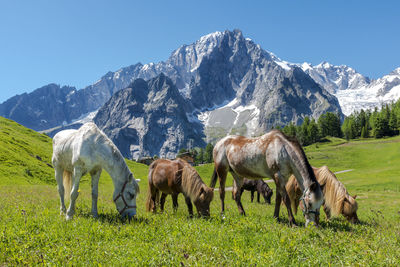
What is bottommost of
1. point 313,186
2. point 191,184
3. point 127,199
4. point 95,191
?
point 127,199

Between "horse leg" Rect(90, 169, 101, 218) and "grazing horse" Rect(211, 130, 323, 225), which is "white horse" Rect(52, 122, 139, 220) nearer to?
"horse leg" Rect(90, 169, 101, 218)

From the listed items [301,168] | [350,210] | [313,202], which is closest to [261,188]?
[350,210]

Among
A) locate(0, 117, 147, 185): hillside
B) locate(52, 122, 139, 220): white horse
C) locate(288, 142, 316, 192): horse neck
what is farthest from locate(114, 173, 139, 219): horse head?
locate(0, 117, 147, 185): hillside

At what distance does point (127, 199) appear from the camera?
9.41m

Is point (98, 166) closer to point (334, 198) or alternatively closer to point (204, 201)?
point (204, 201)

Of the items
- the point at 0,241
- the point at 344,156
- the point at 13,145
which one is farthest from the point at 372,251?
the point at 344,156

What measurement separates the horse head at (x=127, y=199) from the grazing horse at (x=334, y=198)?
747 cm

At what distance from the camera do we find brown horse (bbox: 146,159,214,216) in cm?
1000

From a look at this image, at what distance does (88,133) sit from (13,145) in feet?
126

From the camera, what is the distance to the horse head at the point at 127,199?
9281 millimetres

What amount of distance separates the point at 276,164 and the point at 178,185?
4162 millimetres

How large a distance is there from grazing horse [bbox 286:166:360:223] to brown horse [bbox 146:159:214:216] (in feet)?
16.0

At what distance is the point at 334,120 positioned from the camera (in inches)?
5354

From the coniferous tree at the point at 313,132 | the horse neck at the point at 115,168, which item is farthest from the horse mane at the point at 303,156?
the coniferous tree at the point at 313,132
